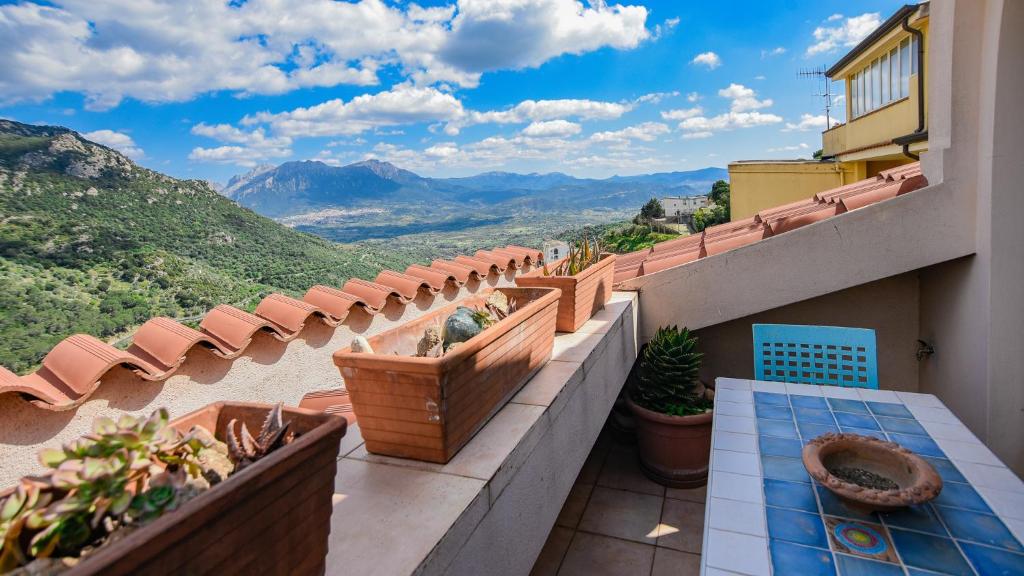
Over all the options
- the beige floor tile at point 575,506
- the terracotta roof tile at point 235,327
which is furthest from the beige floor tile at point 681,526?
the terracotta roof tile at point 235,327

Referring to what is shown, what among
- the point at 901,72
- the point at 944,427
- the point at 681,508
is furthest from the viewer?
the point at 901,72

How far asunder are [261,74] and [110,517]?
60.0 metres

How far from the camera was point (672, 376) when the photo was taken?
3.78 m

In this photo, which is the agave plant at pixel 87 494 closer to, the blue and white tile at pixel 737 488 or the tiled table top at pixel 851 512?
the tiled table top at pixel 851 512

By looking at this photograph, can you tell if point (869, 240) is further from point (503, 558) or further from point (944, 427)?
point (503, 558)

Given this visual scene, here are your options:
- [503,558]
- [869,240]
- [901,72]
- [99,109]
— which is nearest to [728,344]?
[869,240]

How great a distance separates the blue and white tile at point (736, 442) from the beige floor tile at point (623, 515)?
4.30 feet

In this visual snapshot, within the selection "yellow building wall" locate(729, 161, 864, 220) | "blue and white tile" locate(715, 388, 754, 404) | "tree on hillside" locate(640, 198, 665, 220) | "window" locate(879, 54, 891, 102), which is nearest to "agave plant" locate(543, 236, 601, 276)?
"blue and white tile" locate(715, 388, 754, 404)

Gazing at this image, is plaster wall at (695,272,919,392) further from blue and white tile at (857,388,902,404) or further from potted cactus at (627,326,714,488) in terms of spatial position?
blue and white tile at (857,388,902,404)

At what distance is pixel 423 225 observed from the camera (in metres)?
115

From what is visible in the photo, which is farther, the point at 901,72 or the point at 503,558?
the point at 901,72

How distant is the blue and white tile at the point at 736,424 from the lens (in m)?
2.30

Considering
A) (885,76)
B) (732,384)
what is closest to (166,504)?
(732,384)

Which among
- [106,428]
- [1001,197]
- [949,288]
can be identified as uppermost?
[1001,197]
